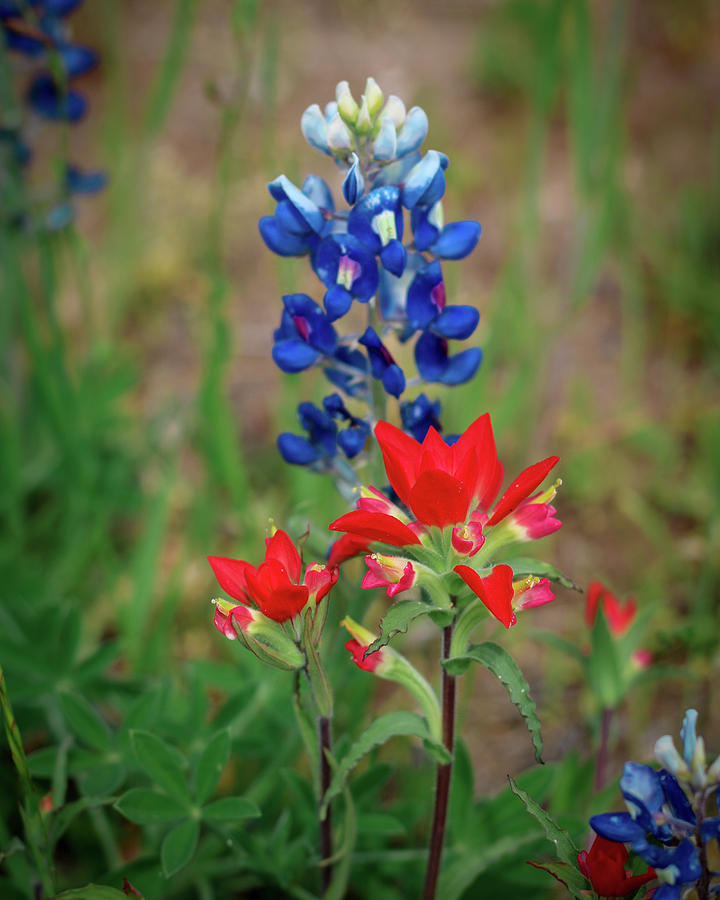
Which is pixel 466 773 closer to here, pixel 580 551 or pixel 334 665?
pixel 334 665

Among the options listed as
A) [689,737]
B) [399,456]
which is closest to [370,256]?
[399,456]

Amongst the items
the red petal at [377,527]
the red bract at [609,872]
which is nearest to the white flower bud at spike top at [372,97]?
the red petal at [377,527]

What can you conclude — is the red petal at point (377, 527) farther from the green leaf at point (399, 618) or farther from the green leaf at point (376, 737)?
the green leaf at point (376, 737)

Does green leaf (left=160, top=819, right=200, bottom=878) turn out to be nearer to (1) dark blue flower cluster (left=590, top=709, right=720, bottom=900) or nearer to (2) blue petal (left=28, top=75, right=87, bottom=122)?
(1) dark blue flower cluster (left=590, top=709, right=720, bottom=900)

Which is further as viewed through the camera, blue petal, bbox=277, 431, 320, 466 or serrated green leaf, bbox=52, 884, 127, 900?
blue petal, bbox=277, 431, 320, 466

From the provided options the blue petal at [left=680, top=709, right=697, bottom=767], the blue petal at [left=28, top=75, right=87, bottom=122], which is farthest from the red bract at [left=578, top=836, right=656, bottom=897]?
the blue petal at [left=28, top=75, right=87, bottom=122]
